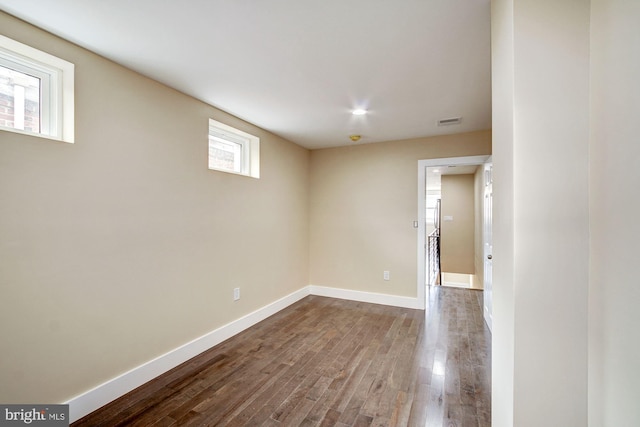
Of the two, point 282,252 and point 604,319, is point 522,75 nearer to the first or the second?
point 604,319

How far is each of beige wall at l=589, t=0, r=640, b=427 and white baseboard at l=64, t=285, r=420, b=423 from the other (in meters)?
2.63

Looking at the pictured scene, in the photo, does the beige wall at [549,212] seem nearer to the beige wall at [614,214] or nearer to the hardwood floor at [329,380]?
the beige wall at [614,214]

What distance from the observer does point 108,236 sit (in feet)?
6.39

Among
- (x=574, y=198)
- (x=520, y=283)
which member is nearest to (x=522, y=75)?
(x=574, y=198)

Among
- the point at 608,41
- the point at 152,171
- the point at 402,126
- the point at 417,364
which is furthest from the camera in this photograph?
the point at 402,126

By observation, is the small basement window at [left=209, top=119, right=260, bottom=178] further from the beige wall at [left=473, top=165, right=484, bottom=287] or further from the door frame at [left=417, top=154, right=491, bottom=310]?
the beige wall at [left=473, top=165, right=484, bottom=287]

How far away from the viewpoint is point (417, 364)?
248 centimetres

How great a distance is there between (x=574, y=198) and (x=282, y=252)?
333 cm

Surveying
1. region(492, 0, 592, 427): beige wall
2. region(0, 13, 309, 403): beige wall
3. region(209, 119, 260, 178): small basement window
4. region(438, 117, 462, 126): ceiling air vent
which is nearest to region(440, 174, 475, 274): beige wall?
region(438, 117, 462, 126): ceiling air vent

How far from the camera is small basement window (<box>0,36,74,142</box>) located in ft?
5.20

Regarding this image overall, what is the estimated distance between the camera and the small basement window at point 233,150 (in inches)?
118

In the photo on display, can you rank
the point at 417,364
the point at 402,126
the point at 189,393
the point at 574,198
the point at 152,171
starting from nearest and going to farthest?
1. the point at 574,198
2. the point at 189,393
3. the point at 152,171
4. the point at 417,364
5. the point at 402,126

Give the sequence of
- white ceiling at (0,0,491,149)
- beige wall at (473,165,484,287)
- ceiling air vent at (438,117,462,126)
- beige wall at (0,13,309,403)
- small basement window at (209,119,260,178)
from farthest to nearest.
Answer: beige wall at (473,165,484,287)
ceiling air vent at (438,117,462,126)
small basement window at (209,119,260,178)
beige wall at (0,13,309,403)
white ceiling at (0,0,491,149)

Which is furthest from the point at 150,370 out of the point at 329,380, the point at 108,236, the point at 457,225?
the point at 457,225
